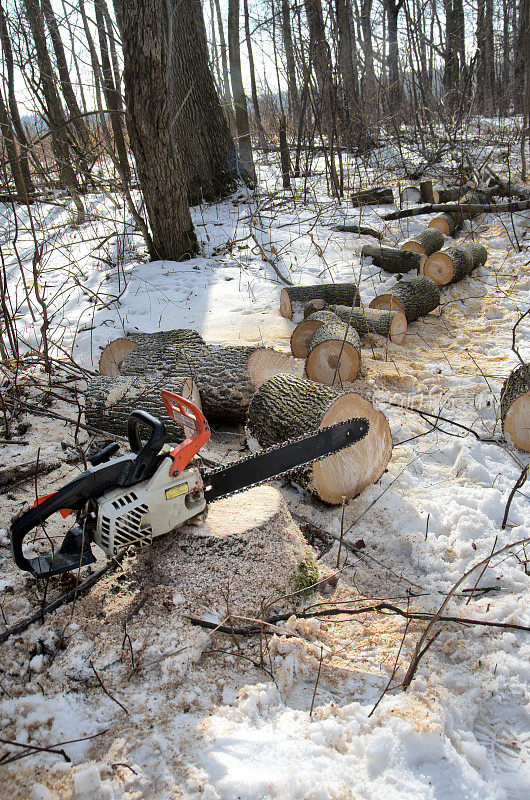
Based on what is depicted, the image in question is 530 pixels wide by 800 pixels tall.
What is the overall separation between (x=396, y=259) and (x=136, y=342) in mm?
3961

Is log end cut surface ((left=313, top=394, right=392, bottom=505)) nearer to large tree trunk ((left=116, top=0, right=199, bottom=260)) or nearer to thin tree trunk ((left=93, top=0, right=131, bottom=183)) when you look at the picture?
large tree trunk ((left=116, top=0, right=199, bottom=260))

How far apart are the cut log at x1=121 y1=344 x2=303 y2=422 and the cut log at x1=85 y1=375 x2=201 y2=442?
0.09 m

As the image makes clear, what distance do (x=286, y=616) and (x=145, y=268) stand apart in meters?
5.62

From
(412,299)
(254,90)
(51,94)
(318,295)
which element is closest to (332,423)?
(318,295)

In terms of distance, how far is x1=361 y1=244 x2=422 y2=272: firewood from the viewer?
6.79 m

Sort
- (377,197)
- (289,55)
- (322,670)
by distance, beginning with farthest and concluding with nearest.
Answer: (289,55), (377,197), (322,670)

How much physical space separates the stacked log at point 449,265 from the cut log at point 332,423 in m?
4.05

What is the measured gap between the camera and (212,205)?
31.0 feet

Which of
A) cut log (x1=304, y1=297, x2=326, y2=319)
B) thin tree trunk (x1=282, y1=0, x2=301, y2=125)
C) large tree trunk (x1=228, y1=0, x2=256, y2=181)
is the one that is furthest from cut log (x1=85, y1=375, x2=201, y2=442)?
thin tree trunk (x1=282, y1=0, x2=301, y2=125)

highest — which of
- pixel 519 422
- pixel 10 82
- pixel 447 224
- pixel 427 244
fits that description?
pixel 10 82

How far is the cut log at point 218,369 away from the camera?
3.65m

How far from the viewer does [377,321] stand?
5.05m

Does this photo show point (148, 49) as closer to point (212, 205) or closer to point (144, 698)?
point (212, 205)

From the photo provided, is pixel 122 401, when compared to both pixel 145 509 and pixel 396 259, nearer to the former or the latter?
pixel 145 509
